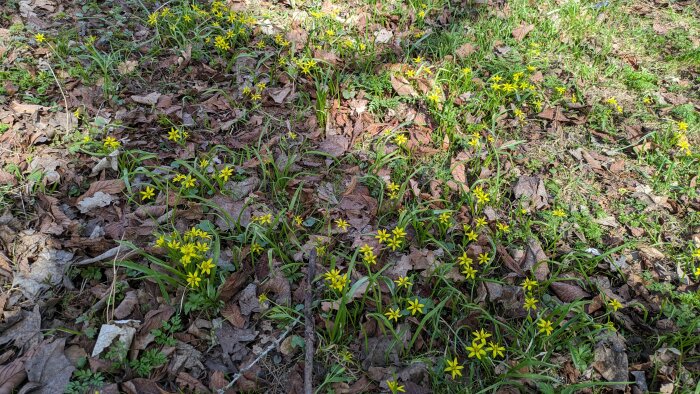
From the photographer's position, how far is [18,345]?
2.17 meters

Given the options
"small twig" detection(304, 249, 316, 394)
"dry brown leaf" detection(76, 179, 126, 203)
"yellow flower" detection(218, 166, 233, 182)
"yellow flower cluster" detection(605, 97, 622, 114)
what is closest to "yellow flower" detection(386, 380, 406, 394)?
"small twig" detection(304, 249, 316, 394)

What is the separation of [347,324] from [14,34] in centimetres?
362

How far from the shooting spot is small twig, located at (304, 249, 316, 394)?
2.13 m

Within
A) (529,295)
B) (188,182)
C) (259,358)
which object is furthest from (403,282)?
(188,182)

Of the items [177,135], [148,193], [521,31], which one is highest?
[521,31]

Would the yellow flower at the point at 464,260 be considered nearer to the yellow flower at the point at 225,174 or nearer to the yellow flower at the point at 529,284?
the yellow flower at the point at 529,284

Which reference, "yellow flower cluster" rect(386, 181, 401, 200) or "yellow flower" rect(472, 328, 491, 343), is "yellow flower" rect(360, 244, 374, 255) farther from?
"yellow flower" rect(472, 328, 491, 343)

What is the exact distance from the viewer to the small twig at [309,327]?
2135 millimetres

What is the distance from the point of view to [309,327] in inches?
90.7

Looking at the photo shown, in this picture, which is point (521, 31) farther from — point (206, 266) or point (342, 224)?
point (206, 266)

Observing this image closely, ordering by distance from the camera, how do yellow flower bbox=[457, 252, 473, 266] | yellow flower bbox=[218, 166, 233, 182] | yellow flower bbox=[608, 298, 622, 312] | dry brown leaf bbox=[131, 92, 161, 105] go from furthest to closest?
dry brown leaf bbox=[131, 92, 161, 105], yellow flower bbox=[218, 166, 233, 182], yellow flower bbox=[457, 252, 473, 266], yellow flower bbox=[608, 298, 622, 312]

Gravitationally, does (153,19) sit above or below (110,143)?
above

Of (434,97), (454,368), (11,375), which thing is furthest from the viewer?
(434,97)

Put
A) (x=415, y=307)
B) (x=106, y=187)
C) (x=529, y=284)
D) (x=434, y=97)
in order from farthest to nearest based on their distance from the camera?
(x=434, y=97)
(x=106, y=187)
(x=529, y=284)
(x=415, y=307)
